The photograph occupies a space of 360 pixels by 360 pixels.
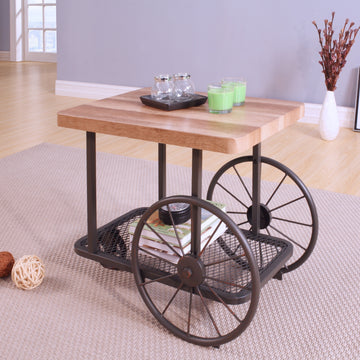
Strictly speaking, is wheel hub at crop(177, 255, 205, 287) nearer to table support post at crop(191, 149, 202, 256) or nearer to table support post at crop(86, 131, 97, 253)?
table support post at crop(191, 149, 202, 256)

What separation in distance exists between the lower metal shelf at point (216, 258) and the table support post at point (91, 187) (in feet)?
0.15

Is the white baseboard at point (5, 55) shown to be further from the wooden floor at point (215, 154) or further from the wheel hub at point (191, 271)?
the wheel hub at point (191, 271)

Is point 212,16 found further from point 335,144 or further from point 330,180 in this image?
point 330,180

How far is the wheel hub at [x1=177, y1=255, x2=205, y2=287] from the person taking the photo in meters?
1.44

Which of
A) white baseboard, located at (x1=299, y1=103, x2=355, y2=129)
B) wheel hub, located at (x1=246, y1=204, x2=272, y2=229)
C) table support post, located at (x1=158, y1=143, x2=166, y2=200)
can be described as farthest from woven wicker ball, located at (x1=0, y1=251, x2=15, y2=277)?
white baseboard, located at (x1=299, y1=103, x2=355, y2=129)

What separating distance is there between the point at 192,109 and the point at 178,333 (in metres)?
0.70

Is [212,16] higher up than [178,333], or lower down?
higher up

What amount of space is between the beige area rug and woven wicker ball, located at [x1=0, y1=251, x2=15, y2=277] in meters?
0.03

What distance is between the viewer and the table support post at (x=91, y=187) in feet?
5.37

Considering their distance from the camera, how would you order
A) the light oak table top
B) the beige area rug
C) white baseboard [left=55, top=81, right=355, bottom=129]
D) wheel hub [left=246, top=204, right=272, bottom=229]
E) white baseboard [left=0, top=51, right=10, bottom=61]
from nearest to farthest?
the light oak table top < the beige area rug < wheel hub [left=246, top=204, right=272, bottom=229] < white baseboard [left=55, top=81, right=355, bottom=129] < white baseboard [left=0, top=51, right=10, bottom=61]

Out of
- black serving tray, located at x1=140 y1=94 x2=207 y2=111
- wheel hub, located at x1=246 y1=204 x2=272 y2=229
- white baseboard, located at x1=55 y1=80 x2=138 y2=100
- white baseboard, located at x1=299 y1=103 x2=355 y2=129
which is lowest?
wheel hub, located at x1=246 y1=204 x2=272 y2=229

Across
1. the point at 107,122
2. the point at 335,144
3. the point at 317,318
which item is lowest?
the point at 317,318

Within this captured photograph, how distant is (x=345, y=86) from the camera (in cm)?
405

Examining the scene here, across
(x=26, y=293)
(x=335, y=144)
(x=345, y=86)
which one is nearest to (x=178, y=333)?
(x=26, y=293)
